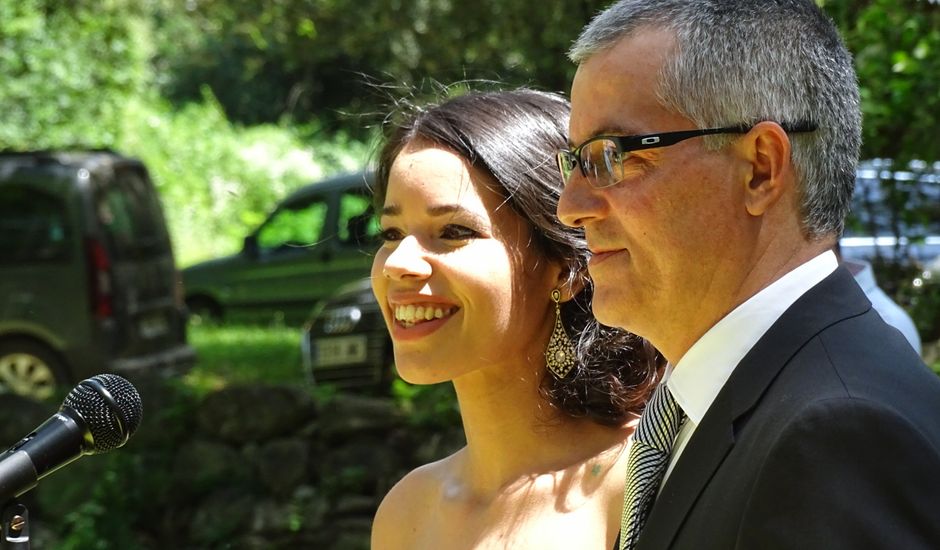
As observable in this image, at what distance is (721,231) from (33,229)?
9.19 m

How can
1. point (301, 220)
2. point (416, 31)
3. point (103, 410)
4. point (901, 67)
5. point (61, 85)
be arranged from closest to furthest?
point (103, 410) < point (901, 67) < point (416, 31) < point (301, 220) < point (61, 85)

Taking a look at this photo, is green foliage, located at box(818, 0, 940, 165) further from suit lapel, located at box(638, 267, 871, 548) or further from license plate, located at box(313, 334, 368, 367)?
license plate, located at box(313, 334, 368, 367)

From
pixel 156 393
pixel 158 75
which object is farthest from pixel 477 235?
pixel 158 75

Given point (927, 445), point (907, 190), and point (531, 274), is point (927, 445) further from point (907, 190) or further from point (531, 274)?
point (907, 190)

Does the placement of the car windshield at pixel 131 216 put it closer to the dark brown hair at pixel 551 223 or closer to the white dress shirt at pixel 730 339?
the dark brown hair at pixel 551 223

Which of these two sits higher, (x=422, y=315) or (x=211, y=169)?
(x=422, y=315)

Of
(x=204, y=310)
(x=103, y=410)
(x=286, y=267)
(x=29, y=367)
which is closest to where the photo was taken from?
(x=103, y=410)

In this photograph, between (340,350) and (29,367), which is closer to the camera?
(340,350)

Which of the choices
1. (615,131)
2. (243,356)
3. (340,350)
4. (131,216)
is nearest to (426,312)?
(615,131)

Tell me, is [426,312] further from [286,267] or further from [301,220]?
[286,267]

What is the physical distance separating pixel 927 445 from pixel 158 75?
30311mm

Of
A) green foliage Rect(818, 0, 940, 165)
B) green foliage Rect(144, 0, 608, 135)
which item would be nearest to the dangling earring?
green foliage Rect(818, 0, 940, 165)

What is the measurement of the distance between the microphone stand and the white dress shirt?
3.14ft

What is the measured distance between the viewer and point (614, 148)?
178 centimetres
